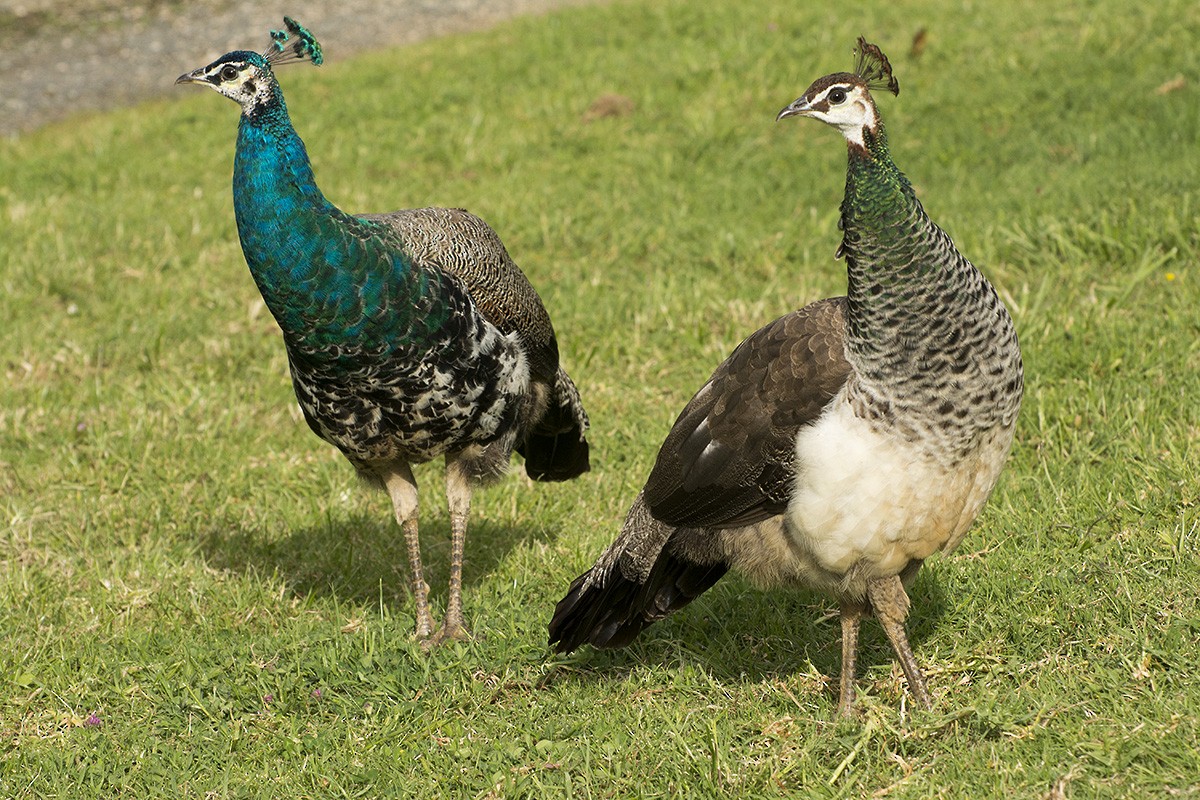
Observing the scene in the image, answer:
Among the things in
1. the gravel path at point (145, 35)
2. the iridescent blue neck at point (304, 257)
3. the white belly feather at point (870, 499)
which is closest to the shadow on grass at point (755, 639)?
Answer: the white belly feather at point (870, 499)

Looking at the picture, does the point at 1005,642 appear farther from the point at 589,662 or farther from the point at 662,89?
the point at 662,89

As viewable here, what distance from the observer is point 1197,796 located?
3488mm

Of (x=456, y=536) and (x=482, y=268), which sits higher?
(x=482, y=268)

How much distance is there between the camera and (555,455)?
5777 millimetres

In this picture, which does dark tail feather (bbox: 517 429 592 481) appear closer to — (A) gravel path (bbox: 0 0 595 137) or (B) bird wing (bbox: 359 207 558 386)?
(B) bird wing (bbox: 359 207 558 386)

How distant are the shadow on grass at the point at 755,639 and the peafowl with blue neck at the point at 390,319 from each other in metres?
0.67

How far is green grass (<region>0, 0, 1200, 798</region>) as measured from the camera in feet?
→ 14.0

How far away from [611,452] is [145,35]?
33.7ft

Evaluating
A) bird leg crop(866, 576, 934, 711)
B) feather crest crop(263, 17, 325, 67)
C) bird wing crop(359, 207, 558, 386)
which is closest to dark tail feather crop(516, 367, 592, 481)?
bird wing crop(359, 207, 558, 386)

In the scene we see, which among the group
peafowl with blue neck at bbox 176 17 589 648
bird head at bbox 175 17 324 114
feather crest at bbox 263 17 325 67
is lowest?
peafowl with blue neck at bbox 176 17 589 648

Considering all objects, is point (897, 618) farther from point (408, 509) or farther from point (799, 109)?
point (408, 509)

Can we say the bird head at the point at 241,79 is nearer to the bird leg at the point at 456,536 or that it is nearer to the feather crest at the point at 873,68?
the bird leg at the point at 456,536

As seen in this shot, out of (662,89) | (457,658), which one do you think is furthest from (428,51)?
(457,658)

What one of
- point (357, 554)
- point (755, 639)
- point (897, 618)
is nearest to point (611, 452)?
point (357, 554)
